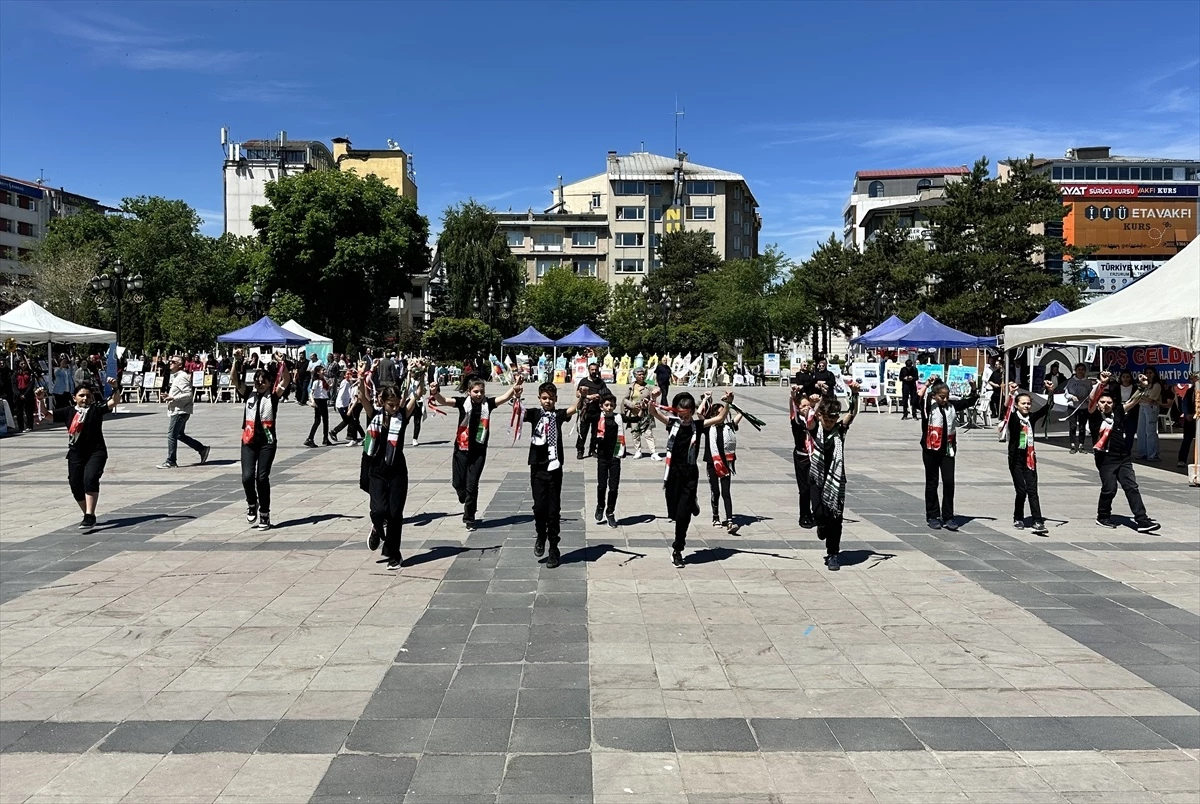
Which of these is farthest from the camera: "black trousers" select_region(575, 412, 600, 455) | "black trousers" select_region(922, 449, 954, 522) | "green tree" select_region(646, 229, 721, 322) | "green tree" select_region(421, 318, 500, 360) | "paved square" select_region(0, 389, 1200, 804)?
"green tree" select_region(646, 229, 721, 322)

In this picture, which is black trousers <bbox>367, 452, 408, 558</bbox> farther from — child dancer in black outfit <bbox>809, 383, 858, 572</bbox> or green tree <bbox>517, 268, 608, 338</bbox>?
green tree <bbox>517, 268, 608, 338</bbox>

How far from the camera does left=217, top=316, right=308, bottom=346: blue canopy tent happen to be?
30.9 m

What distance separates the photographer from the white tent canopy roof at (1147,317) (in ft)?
46.2

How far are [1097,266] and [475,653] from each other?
248 ft

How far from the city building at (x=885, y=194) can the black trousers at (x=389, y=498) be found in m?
84.7

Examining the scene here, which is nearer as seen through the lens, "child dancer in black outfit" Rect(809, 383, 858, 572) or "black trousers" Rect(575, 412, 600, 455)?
"child dancer in black outfit" Rect(809, 383, 858, 572)

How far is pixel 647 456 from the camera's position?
16984 millimetres

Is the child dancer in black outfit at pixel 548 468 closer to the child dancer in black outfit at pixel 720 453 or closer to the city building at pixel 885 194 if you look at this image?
the child dancer in black outfit at pixel 720 453

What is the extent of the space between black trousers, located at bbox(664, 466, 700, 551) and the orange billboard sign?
75305 millimetres

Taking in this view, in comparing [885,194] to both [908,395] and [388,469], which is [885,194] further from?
[388,469]

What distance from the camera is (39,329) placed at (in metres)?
22.9

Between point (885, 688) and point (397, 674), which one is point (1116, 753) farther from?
point (397, 674)

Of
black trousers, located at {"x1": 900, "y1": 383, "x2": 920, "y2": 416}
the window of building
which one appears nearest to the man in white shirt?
black trousers, located at {"x1": 900, "y1": 383, "x2": 920, "y2": 416}

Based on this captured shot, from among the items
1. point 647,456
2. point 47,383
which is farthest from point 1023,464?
point 47,383
